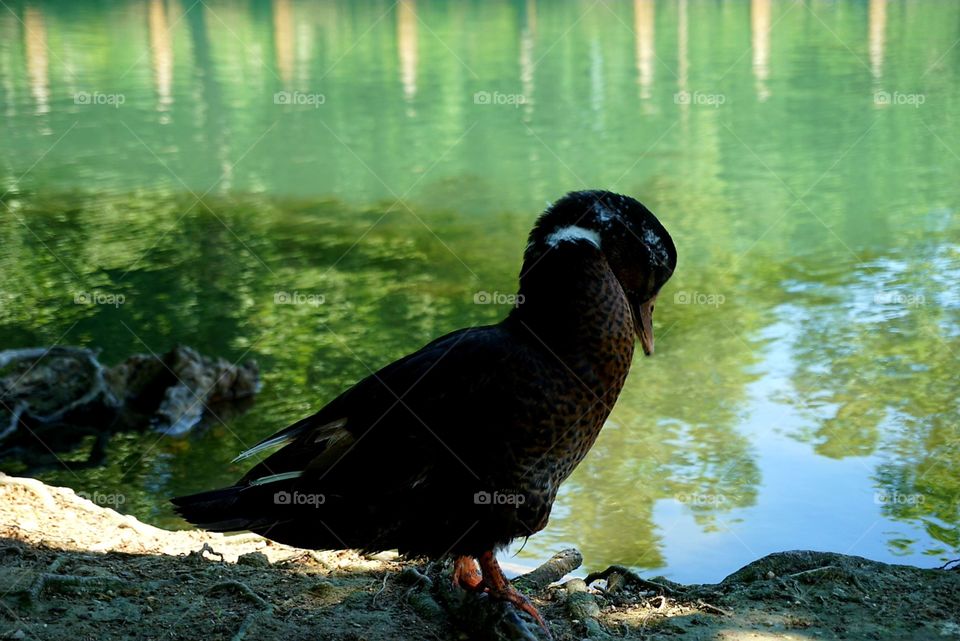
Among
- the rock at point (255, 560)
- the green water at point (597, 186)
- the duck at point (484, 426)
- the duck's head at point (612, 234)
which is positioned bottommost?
the green water at point (597, 186)

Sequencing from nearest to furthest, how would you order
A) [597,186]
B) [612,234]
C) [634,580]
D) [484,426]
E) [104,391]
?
[484,426] < [612,234] < [634,580] < [104,391] < [597,186]

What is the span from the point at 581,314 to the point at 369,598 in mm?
1336

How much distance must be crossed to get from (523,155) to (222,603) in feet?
40.3

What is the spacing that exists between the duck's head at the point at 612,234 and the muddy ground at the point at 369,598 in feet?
3.92

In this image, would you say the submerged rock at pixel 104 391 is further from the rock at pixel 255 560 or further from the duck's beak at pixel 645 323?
the duck's beak at pixel 645 323

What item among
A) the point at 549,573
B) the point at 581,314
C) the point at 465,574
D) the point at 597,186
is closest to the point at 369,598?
the point at 465,574

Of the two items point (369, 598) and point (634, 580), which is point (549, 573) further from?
point (369, 598)

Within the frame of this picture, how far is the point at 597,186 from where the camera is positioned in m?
12.6

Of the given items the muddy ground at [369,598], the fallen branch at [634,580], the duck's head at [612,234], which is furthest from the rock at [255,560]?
the duck's head at [612,234]

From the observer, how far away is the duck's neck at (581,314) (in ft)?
12.1

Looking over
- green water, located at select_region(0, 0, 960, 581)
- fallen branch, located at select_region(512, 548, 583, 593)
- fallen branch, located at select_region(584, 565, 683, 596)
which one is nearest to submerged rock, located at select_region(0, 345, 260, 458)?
green water, located at select_region(0, 0, 960, 581)

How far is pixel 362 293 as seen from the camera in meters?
9.56

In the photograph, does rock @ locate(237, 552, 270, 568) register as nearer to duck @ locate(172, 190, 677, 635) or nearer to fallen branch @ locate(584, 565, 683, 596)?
duck @ locate(172, 190, 677, 635)

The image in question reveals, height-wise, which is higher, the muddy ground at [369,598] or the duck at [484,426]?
the duck at [484,426]
